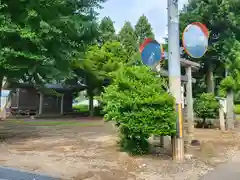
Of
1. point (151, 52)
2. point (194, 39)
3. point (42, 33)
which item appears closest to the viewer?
point (194, 39)

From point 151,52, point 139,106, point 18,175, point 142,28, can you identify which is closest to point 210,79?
point 151,52

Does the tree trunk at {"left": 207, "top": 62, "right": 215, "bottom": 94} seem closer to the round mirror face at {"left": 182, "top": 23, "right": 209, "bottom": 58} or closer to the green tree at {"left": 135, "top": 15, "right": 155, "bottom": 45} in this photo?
the round mirror face at {"left": 182, "top": 23, "right": 209, "bottom": 58}

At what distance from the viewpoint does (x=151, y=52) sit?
8.98 metres

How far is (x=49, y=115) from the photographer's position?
28.4 meters

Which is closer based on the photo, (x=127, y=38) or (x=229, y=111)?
(x=229, y=111)

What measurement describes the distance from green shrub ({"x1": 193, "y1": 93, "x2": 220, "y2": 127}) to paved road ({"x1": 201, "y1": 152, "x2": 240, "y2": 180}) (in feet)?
28.8

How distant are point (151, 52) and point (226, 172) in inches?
160

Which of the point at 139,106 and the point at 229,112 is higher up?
the point at 139,106

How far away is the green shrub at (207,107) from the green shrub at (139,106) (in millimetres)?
8665

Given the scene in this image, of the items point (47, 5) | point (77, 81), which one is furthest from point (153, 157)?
point (77, 81)

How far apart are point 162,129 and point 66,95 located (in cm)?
2583

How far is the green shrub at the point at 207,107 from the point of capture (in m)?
16.0

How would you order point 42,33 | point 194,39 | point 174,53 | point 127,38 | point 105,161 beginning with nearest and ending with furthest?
point 105,161, point 174,53, point 194,39, point 42,33, point 127,38

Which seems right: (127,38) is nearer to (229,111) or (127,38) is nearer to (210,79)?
(210,79)
